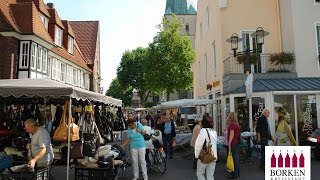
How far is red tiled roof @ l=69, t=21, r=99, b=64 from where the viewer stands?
39.8m

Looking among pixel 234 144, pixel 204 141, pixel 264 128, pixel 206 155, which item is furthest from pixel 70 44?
pixel 206 155

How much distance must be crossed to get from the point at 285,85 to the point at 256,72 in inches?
122

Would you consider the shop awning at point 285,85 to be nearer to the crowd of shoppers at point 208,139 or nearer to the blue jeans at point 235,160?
the crowd of shoppers at point 208,139

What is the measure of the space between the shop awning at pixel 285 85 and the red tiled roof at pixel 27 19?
12.0m

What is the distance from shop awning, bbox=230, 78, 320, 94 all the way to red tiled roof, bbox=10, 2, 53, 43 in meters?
12.0

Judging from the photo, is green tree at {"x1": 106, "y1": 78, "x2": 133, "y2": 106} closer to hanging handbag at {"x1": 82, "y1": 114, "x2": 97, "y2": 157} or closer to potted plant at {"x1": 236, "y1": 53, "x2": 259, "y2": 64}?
potted plant at {"x1": 236, "y1": 53, "x2": 259, "y2": 64}

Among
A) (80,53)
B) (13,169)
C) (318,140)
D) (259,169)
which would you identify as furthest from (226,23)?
(80,53)

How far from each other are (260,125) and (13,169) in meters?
7.52

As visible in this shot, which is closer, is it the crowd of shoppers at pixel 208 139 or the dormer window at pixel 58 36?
the crowd of shoppers at pixel 208 139

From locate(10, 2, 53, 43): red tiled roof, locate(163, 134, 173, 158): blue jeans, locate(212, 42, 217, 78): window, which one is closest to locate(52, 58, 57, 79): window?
locate(10, 2, 53, 43): red tiled roof

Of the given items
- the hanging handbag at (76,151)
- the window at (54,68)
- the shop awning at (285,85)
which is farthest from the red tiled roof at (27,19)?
the hanging handbag at (76,151)

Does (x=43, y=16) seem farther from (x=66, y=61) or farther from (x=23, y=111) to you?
(x=23, y=111)

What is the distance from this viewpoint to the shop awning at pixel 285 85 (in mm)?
16203

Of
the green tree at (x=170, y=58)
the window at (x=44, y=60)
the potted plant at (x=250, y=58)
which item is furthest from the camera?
the green tree at (x=170, y=58)
